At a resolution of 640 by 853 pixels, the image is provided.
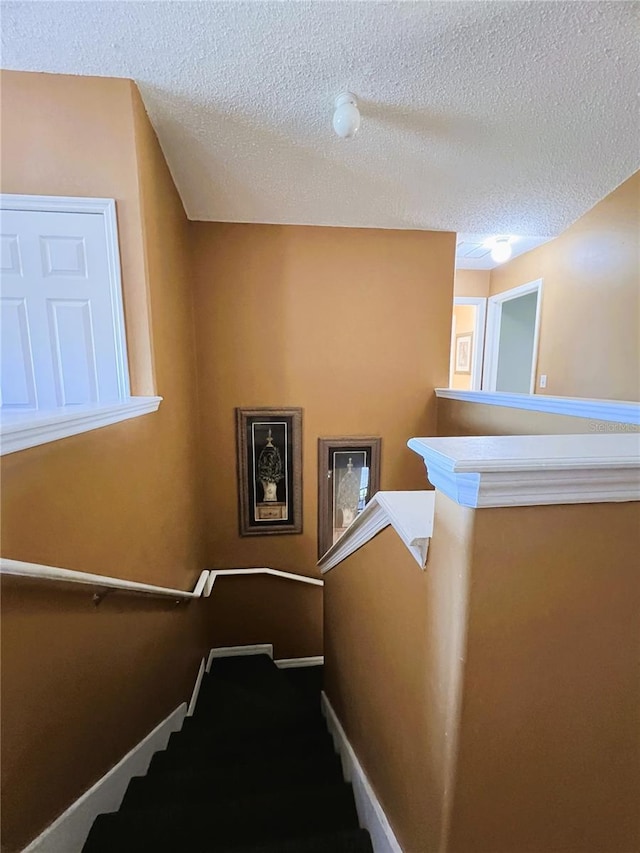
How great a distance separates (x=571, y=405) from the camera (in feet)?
5.96

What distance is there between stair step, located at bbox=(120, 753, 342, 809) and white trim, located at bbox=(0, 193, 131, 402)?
63.1 inches

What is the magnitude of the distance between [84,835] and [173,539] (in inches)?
46.5

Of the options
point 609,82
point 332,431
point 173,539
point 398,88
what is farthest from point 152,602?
point 609,82

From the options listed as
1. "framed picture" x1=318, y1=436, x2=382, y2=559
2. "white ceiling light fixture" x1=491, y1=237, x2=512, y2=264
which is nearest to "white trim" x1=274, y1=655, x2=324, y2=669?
"framed picture" x1=318, y1=436, x2=382, y2=559

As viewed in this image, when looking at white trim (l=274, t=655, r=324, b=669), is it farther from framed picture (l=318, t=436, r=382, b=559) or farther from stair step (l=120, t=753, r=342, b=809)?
stair step (l=120, t=753, r=342, b=809)

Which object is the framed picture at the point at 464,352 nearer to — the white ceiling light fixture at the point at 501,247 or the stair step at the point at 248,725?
the white ceiling light fixture at the point at 501,247

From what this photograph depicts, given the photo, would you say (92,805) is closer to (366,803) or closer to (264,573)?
(366,803)

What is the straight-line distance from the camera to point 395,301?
2998mm

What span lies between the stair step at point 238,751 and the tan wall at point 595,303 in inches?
109

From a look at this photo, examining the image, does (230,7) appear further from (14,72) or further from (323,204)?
(323,204)

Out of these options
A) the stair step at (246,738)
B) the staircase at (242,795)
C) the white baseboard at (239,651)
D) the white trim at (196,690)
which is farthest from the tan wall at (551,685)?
the white baseboard at (239,651)

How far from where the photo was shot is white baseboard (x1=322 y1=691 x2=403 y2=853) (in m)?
1.03

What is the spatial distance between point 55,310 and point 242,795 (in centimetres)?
222

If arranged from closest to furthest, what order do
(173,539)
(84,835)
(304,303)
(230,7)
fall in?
(84,835) → (230,7) → (173,539) → (304,303)
